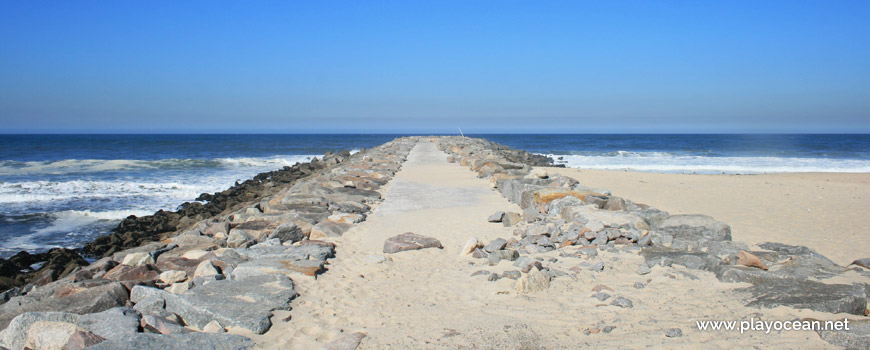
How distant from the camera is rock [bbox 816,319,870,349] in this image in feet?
9.43

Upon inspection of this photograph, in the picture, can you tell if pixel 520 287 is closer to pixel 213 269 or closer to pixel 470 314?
pixel 470 314

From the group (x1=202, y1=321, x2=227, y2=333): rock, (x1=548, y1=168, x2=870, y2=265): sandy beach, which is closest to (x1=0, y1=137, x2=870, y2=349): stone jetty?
(x1=202, y1=321, x2=227, y2=333): rock

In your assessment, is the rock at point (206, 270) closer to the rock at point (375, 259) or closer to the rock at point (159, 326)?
the rock at point (159, 326)

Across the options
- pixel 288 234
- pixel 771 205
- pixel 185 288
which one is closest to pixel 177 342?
pixel 185 288

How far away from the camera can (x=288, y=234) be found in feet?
20.7

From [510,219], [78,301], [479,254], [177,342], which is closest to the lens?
[177,342]

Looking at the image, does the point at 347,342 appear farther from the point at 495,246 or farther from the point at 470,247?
the point at 495,246

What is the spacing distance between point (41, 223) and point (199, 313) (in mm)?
9762

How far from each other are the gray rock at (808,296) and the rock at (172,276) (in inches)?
184

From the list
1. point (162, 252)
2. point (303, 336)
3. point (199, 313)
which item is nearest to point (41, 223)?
point (162, 252)

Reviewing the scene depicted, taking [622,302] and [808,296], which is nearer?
[808,296]

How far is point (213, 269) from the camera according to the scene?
469 cm

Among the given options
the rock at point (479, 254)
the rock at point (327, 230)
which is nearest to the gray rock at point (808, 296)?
the rock at point (479, 254)

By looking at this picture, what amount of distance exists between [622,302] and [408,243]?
2613mm
